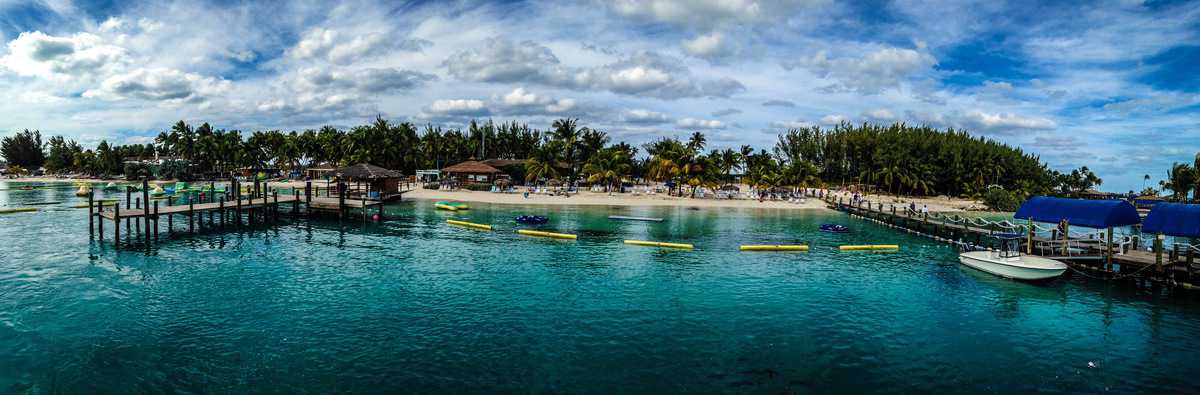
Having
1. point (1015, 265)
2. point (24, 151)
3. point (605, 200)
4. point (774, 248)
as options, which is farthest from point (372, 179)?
point (24, 151)

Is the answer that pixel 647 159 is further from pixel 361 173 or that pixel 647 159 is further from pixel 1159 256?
pixel 1159 256

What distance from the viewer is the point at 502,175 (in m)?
97.4

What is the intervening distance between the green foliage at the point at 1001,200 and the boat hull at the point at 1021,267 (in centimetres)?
6094

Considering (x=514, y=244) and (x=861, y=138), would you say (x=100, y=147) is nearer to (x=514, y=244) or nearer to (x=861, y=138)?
(x=514, y=244)

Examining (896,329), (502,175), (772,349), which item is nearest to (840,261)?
(896,329)

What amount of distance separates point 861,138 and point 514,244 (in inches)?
3480

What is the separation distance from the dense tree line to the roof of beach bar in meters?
47.9

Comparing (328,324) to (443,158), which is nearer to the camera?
(328,324)

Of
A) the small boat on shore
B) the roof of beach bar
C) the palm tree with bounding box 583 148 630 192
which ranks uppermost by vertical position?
the palm tree with bounding box 583 148 630 192

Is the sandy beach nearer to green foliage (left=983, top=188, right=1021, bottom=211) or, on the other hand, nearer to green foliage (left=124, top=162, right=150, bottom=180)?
green foliage (left=983, top=188, right=1021, bottom=211)

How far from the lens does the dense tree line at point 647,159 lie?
8844 centimetres

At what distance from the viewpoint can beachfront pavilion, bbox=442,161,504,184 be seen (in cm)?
8881

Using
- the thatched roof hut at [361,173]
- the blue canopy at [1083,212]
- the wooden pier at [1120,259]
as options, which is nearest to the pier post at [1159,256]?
the wooden pier at [1120,259]

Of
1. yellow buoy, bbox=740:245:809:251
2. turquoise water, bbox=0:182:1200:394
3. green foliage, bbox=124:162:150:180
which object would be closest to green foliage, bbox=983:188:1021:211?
turquoise water, bbox=0:182:1200:394
